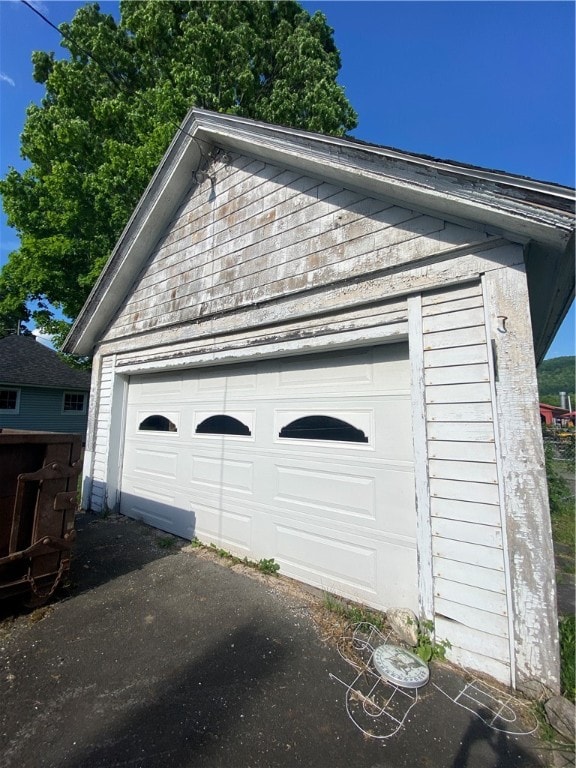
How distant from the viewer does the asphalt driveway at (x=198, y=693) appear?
1750 mm

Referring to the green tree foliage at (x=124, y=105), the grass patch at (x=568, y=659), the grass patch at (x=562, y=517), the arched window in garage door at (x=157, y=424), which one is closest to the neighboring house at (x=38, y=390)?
the green tree foliage at (x=124, y=105)

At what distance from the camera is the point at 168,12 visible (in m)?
10.9

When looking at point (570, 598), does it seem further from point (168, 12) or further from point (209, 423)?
point (168, 12)

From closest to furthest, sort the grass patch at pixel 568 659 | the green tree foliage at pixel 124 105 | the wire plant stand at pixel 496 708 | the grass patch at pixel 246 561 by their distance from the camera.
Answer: the wire plant stand at pixel 496 708 → the grass patch at pixel 568 659 → the grass patch at pixel 246 561 → the green tree foliage at pixel 124 105

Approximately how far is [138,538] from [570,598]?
486 centimetres

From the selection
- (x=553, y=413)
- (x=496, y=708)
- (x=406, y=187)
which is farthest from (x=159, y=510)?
(x=553, y=413)

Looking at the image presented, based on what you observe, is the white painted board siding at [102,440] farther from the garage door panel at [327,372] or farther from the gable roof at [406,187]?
the garage door panel at [327,372]

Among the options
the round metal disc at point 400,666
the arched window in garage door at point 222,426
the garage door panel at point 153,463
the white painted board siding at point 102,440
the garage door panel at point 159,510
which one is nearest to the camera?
the round metal disc at point 400,666

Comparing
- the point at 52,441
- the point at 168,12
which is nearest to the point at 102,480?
the point at 52,441

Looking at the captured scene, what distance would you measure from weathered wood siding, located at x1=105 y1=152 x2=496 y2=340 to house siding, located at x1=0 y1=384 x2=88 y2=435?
1356 cm

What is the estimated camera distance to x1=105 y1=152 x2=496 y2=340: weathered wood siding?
3031mm

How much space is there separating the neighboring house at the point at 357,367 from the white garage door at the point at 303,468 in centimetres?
2

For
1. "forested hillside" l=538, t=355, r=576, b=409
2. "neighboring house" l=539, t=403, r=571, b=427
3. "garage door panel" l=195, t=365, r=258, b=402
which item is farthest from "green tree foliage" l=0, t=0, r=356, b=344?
"forested hillside" l=538, t=355, r=576, b=409

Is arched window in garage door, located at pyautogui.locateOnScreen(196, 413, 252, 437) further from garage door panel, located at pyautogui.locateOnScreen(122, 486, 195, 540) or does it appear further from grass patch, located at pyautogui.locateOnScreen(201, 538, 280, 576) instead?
grass patch, located at pyautogui.locateOnScreen(201, 538, 280, 576)
